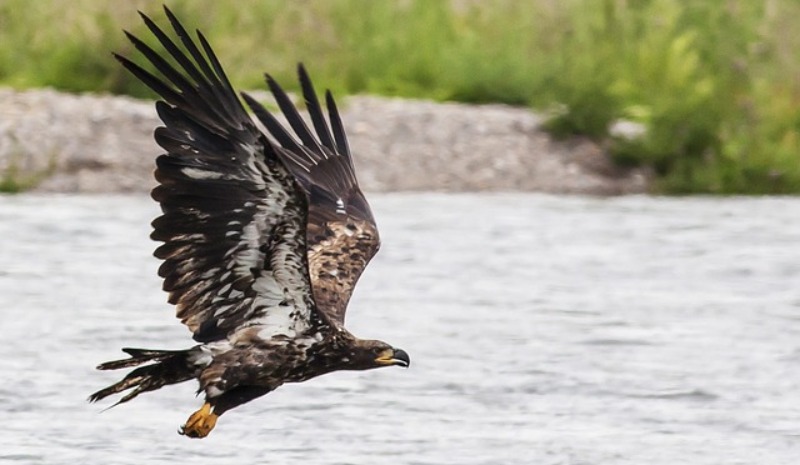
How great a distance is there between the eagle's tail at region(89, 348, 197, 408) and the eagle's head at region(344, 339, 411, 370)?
603 mm

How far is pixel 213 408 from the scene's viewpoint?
779 cm

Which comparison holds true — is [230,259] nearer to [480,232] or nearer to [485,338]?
[485,338]

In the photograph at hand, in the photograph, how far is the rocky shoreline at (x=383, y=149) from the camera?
604 inches

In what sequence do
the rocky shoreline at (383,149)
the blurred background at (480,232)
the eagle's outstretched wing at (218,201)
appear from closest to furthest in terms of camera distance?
1. the eagle's outstretched wing at (218,201)
2. the blurred background at (480,232)
3. the rocky shoreline at (383,149)

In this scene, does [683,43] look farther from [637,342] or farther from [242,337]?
[242,337]

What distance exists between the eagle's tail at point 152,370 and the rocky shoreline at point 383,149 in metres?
7.73

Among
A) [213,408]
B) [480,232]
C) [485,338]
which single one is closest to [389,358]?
[213,408]

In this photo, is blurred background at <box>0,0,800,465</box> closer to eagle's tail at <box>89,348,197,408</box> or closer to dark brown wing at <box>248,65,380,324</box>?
dark brown wing at <box>248,65,380,324</box>

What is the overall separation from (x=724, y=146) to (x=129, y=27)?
4.81m

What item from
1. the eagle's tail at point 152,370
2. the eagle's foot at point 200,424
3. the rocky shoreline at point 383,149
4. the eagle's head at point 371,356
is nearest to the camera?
the eagle's tail at point 152,370

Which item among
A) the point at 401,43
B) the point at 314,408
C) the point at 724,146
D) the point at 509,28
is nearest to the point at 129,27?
the point at 401,43

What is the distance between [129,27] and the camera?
16.6m

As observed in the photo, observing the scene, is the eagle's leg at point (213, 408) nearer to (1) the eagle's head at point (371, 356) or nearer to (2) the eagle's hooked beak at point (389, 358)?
(1) the eagle's head at point (371, 356)

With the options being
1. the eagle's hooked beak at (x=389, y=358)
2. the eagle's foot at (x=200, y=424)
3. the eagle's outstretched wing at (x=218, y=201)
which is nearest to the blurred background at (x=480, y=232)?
the eagle's hooked beak at (x=389, y=358)
